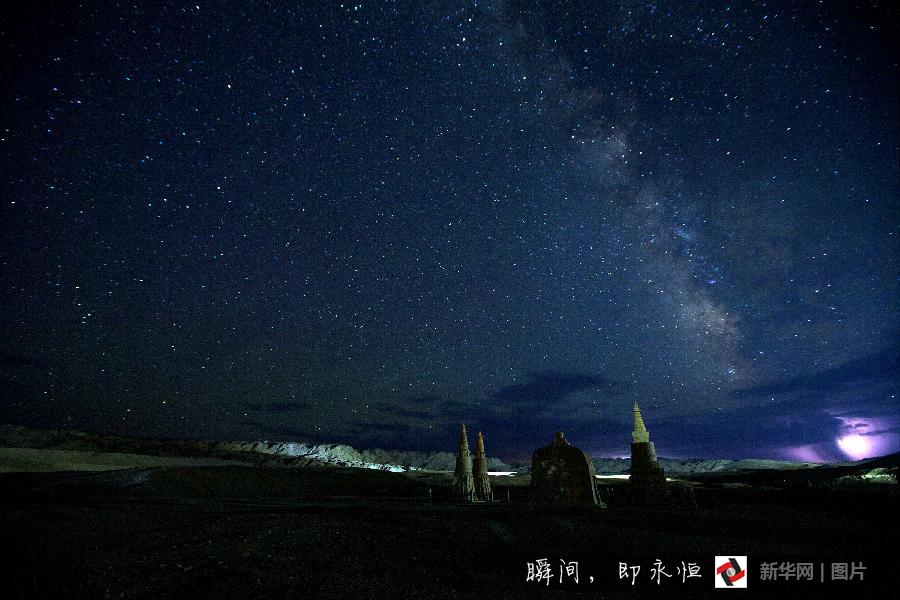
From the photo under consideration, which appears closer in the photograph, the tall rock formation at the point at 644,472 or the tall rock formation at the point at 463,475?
the tall rock formation at the point at 644,472

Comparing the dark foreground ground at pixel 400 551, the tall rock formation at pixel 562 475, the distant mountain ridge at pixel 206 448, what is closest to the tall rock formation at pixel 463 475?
the tall rock formation at pixel 562 475

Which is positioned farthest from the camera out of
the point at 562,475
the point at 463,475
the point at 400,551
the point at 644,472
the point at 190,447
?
the point at 190,447

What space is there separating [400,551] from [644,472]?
13.7 m


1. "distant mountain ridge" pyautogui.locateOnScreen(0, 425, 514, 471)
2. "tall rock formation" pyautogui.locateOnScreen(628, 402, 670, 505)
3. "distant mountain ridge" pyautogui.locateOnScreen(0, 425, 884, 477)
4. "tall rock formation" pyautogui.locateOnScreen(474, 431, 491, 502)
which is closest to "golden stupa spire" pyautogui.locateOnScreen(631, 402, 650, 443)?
"tall rock formation" pyautogui.locateOnScreen(628, 402, 670, 505)

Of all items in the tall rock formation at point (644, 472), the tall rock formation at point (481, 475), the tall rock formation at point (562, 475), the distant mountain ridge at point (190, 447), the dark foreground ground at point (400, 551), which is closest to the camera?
the dark foreground ground at point (400, 551)

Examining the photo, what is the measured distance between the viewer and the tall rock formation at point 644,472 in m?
17.7

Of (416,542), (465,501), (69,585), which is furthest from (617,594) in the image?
(465,501)

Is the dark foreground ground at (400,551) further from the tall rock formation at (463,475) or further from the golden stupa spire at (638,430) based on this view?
the tall rock formation at (463,475)

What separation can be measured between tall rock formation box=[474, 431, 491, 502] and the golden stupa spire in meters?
8.47

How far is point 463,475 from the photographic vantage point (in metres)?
22.8

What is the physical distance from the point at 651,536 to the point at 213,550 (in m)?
9.93

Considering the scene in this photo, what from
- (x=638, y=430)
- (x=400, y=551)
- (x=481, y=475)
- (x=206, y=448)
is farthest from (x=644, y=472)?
(x=206, y=448)

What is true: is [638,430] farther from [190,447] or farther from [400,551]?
[190,447]

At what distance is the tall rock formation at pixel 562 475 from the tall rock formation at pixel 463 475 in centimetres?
581
